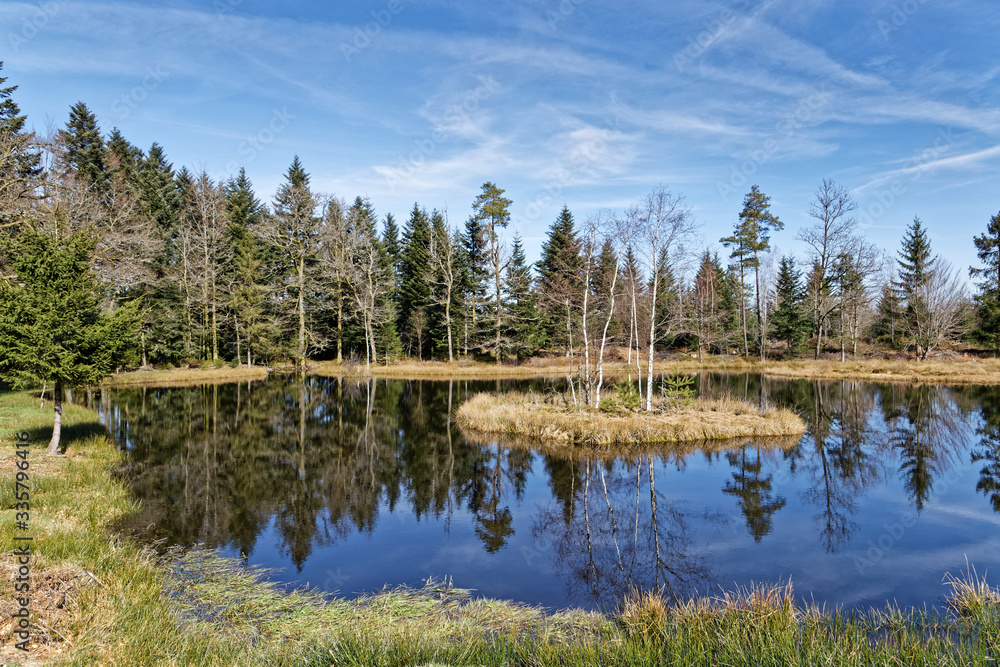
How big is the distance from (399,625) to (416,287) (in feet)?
147

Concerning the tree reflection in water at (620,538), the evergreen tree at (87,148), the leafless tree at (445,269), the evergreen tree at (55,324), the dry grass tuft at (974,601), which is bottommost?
the tree reflection in water at (620,538)

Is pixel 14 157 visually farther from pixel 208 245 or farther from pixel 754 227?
pixel 754 227

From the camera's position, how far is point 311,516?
1242 cm

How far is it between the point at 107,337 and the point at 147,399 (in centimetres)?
1841

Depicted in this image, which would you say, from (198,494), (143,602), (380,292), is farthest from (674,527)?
(380,292)

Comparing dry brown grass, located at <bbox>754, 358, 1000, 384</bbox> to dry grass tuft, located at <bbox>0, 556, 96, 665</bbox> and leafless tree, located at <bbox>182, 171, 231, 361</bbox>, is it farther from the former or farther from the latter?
leafless tree, located at <bbox>182, 171, 231, 361</bbox>

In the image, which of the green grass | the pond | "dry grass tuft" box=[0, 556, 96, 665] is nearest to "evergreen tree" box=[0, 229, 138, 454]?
the pond

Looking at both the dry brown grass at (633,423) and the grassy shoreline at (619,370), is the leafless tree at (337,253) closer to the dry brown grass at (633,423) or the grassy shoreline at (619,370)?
the grassy shoreline at (619,370)

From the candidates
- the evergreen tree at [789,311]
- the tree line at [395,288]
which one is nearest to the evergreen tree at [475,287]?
the tree line at [395,288]

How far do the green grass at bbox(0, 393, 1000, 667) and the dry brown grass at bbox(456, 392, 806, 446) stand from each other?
35.9ft

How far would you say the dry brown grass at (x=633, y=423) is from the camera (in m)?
19.6

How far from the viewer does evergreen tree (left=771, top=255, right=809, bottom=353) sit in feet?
170

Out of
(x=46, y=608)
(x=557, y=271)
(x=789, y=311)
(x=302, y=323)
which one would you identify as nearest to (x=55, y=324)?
(x=46, y=608)

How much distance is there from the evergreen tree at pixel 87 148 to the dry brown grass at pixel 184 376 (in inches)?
545
